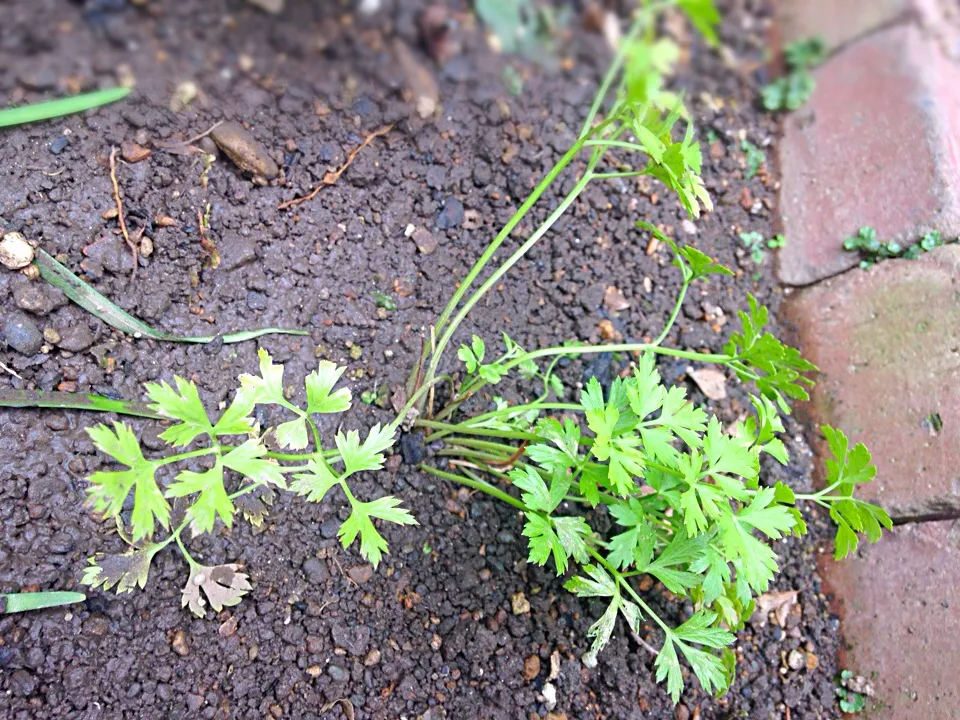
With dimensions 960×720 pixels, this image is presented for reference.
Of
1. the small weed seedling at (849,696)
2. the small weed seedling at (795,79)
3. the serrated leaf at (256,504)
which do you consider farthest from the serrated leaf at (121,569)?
the small weed seedling at (795,79)

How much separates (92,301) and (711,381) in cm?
135

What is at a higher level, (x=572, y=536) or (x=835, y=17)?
(x=835, y=17)

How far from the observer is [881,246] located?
180 cm

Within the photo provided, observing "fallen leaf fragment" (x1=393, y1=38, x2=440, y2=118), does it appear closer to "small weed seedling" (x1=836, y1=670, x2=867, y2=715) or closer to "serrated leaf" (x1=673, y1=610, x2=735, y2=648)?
"serrated leaf" (x1=673, y1=610, x2=735, y2=648)

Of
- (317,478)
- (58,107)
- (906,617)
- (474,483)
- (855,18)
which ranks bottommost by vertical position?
(906,617)

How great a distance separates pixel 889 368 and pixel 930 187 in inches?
18.3

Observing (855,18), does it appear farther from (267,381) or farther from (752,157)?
(267,381)

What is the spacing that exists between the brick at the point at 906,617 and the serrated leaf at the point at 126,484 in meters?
1.44

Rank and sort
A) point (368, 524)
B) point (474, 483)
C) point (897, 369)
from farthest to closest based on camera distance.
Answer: point (897, 369)
point (474, 483)
point (368, 524)

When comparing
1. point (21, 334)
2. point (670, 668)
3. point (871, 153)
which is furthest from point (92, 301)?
point (871, 153)

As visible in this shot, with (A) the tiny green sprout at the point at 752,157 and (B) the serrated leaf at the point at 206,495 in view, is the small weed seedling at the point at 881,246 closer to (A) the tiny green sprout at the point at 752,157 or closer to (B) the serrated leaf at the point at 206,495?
(A) the tiny green sprout at the point at 752,157

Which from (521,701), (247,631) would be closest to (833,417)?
(521,701)

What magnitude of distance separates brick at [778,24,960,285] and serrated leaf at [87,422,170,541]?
61.2 inches

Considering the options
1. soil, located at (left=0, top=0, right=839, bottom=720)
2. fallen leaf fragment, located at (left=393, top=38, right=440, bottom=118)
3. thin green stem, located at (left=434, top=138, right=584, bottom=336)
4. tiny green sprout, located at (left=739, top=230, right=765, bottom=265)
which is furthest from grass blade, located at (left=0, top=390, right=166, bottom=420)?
tiny green sprout, located at (left=739, top=230, right=765, bottom=265)
